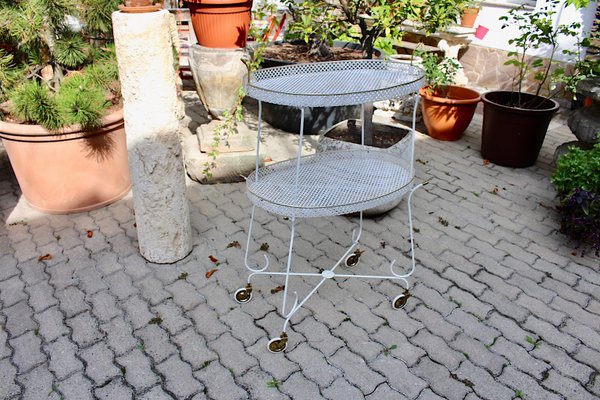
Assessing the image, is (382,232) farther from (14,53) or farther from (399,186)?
(14,53)

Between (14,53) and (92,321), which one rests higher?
(14,53)

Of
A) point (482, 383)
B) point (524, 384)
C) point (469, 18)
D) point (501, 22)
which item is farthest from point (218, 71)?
point (501, 22)

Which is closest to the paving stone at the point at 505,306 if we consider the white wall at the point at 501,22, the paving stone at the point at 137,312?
the paving stone at the point at 137,312

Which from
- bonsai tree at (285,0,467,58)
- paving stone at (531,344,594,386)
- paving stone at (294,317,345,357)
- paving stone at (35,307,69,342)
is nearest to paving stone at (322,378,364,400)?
paving stone at (294,317,345,357)

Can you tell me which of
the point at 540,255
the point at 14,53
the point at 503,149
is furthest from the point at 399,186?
the point at 14,53

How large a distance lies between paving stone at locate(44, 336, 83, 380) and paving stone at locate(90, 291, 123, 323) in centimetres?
21

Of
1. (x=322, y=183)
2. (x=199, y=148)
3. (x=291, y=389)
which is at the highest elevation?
(x=322, y=183)

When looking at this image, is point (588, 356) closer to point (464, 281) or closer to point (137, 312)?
point (464, 281)

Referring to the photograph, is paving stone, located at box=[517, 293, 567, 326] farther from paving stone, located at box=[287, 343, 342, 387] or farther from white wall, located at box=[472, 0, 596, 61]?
white wall, located at box=[472, 0, 596, 61]

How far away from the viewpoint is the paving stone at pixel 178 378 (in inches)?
85.6

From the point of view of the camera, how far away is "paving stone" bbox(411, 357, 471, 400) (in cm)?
220

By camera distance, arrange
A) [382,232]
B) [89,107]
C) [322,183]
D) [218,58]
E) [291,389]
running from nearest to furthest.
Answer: [291,389], [322,183], [89,107], [382,232], [218,58]

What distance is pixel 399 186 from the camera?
2455mm

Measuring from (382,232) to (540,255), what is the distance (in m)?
1.06
